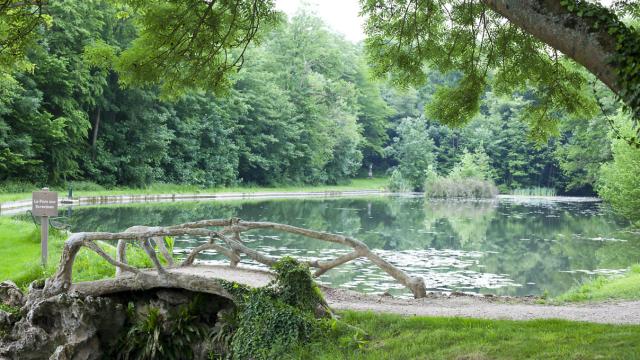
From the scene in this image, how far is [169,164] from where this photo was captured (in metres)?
49.3

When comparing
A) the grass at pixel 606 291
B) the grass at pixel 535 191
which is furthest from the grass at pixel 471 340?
the grass at pixel 535 191

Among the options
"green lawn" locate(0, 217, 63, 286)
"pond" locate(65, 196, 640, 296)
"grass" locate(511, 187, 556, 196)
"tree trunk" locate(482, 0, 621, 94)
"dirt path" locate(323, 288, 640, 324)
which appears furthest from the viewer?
"grass" locate(511, 187, 556, 196)

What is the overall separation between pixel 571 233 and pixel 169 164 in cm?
3185

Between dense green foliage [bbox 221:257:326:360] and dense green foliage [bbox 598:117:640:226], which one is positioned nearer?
dense green foliage [bbox 221:257:326:360]

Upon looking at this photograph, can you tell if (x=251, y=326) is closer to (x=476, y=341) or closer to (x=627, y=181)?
(x=476, y=341)

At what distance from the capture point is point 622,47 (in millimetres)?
5203

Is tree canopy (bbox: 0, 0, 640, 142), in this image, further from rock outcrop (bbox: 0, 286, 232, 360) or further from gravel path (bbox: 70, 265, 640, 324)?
rock outcrop (bbox: 0, 286, 232, 360)

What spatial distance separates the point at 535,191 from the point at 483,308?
64.4 m

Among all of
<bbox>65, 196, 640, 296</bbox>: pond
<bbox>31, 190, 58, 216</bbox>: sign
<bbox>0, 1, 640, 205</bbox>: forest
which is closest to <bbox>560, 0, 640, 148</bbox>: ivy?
<bbox>65, 196, 640, 296</bbox>: pond

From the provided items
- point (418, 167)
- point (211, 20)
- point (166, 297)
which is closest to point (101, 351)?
point (166, 297)

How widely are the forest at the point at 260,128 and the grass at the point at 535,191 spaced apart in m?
1.46

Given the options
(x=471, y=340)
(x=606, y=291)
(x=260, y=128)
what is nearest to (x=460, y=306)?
(x=471, y=340)

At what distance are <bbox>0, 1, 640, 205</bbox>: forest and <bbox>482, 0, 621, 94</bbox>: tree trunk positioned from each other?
16.3 m

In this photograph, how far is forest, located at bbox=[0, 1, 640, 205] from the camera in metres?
35.3
